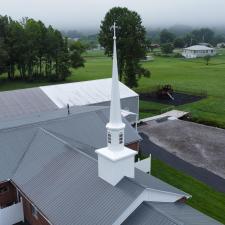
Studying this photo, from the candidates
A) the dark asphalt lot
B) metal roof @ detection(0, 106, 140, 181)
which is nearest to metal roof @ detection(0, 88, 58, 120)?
metal roof @ detection(0, 106, 140, 181)

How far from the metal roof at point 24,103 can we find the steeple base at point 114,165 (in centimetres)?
1814

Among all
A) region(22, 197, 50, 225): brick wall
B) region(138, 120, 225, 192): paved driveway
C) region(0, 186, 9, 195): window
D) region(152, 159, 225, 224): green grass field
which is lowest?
region(152, 159, 225, 224): green grass field

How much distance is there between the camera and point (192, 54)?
129 m

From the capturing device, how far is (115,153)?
15008 mm

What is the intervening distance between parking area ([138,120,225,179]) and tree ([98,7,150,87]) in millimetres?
12406

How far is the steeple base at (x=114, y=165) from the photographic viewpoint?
1472 centimetres

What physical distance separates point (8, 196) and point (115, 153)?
8447 millimetres

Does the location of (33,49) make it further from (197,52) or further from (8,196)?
(197,52)

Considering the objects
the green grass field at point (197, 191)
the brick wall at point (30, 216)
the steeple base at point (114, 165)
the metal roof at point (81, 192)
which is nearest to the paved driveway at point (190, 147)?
the green grass field at point (197, 191)

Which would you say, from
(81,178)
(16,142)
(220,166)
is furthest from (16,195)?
(220,166)

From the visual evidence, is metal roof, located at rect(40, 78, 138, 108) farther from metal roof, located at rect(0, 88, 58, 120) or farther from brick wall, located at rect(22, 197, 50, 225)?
brick wall, located at rect(22, 197, 50, 225)

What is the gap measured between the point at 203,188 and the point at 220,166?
427cm

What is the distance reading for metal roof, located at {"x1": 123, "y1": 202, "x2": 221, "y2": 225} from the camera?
13069mm

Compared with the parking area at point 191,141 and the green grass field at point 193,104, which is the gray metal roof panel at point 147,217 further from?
the parking area at point 191,141
